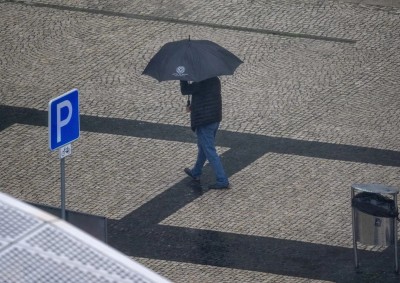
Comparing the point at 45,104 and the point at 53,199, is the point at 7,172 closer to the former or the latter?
the point at 53,199

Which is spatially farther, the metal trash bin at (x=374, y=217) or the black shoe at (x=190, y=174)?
the black shoe at (x=190, y=174)

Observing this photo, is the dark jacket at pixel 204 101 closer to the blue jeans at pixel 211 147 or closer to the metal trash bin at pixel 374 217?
the blue jeans at pixel 211 147

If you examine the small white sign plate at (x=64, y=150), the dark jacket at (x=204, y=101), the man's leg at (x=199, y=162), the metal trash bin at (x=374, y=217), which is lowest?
the metal trash bin at (x=374, y=217)

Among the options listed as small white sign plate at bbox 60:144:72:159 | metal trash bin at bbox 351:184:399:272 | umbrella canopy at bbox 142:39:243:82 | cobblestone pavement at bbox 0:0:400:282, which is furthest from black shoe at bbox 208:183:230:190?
small white sign plate at bbox 60:144:72:159

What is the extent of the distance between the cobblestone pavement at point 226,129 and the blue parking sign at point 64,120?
1828mm

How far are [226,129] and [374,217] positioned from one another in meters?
3.60

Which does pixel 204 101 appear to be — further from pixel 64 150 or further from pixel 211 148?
pixel 64 150

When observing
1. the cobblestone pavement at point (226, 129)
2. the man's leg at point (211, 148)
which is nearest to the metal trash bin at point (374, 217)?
the cobblestone pavement at point (226, 129)

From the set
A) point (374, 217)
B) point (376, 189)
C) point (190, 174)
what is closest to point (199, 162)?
point (190, 174)

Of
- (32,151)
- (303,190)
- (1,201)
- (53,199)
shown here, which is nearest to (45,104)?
(32,151)

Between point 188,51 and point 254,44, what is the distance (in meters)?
3.98

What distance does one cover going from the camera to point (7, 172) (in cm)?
1260

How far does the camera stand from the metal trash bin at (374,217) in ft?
34.3

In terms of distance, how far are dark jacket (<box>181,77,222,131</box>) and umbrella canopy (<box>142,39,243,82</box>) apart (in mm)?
192
